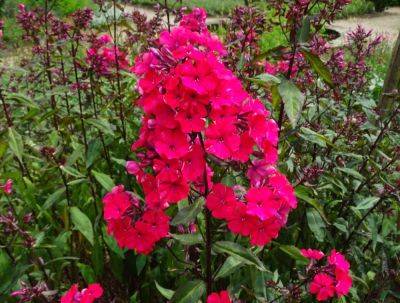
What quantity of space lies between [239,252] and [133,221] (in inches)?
16.1

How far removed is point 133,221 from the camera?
178cm

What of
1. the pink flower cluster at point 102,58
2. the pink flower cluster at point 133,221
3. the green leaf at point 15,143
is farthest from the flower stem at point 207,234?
the pink flower cluster at point 102,58

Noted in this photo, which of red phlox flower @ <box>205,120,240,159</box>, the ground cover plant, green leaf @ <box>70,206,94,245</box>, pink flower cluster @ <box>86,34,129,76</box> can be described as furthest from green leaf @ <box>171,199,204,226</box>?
pink flower cluster @ <box>86,34,129,76</box>

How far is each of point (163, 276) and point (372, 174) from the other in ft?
4.44

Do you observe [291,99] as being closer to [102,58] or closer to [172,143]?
[172,143]

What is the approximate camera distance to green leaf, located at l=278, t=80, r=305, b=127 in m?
1.88

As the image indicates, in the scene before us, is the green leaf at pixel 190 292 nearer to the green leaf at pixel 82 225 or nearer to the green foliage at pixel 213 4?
the green leaf at pixel 82 225

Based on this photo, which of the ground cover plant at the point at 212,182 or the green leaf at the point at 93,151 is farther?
the green leaf at the point at 93,151

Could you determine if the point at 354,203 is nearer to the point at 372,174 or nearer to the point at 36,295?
the point at 372,174

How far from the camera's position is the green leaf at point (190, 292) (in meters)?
1.80

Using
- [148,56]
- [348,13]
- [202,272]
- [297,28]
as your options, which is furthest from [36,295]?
[348,13]

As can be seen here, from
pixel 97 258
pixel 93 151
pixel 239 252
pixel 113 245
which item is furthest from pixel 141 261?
pixel 239 252

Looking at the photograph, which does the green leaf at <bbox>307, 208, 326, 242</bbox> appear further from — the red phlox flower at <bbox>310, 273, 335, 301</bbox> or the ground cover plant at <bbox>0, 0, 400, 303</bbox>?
the red phlox flower at <bbox>310, 273, 335, 301</bbox>

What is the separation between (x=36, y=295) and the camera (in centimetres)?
197
